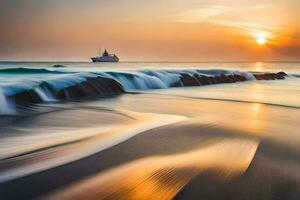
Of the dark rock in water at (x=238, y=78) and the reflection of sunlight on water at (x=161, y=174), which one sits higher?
the reflection of sunlight on water at (x=161, y=174)

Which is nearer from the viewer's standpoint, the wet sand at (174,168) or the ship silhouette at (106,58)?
the wet sand at (174,168)

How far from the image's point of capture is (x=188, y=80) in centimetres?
2138

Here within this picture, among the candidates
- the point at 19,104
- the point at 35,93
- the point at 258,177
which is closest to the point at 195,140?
the point at 258,177

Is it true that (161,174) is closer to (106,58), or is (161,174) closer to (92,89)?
(92,89)

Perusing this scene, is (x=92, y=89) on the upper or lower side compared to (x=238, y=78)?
upper

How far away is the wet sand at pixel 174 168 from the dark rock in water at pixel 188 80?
49.5ft

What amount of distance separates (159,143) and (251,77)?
27.2m

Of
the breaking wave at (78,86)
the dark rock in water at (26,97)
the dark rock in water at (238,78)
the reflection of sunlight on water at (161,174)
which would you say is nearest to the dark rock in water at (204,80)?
the breaking wave at (78,86)

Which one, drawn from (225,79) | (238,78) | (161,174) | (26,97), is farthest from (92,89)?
(238,78)

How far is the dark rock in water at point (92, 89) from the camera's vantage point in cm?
1185

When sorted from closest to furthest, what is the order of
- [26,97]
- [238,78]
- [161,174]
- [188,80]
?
[161,174] → [26,97] → [188,80] → [238,78]

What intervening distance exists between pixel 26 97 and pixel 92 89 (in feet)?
10.5

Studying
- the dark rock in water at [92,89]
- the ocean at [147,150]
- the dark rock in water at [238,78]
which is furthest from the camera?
the dark rock in water at [238,78]

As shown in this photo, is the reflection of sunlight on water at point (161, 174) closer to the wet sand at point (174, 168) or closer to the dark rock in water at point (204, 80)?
the wet sand at point (174, 168)
